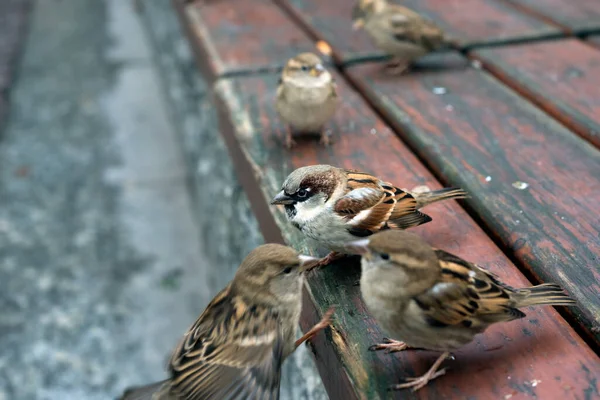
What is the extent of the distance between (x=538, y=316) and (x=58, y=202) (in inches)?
154

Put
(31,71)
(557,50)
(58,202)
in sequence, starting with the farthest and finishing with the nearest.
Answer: (31,71) → (58,202) → (557,50)

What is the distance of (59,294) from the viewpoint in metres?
3.95

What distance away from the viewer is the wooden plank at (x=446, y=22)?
329 centimetres

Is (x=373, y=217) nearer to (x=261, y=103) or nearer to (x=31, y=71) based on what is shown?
(x=261, y=103)

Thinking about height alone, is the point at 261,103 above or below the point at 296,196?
below

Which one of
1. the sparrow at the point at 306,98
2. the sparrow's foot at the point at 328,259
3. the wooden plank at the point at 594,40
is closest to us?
the sparrow's foot at the point at 328,259

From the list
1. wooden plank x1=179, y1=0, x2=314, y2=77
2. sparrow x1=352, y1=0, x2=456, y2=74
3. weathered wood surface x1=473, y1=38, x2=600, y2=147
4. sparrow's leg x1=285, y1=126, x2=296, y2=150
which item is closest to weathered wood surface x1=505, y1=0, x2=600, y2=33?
weathered wood surface x1=473, y1=38, x2=600, y2=147

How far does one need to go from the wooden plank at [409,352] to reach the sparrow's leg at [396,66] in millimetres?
621

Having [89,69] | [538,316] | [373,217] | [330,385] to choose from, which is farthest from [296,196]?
[89,69]

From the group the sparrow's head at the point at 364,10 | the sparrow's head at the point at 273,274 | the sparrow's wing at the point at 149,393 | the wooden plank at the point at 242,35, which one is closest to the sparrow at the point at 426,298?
the sparrow's head at the point at 273,274

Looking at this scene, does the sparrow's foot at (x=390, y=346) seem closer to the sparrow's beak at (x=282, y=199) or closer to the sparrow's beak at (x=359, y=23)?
the sparrow's beak at (x=282, y=199)

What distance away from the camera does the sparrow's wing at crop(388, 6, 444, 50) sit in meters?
3.08

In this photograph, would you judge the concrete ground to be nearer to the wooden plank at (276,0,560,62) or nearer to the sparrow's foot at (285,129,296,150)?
the sparrow's foot at (285,129,296,150)

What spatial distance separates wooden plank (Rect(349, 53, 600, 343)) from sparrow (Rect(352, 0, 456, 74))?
121mm
